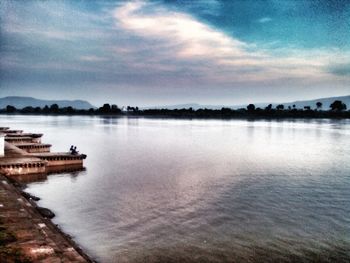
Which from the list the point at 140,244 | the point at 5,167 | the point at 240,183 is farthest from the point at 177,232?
the point at 5,167

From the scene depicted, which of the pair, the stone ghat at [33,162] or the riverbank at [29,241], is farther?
the stone ghat at [33,162]

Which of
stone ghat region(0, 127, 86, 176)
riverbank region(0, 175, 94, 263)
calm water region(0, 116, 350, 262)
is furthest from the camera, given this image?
stone ghat region(0, 127, 86, 176)

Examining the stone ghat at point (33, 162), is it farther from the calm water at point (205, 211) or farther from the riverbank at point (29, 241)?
the riverbank at point (29, 241)

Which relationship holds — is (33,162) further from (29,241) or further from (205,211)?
(29,241)

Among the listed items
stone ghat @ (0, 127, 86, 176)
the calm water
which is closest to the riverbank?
the calm water

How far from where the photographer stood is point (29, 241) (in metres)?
14.9

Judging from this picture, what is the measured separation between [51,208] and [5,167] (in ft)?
41.6

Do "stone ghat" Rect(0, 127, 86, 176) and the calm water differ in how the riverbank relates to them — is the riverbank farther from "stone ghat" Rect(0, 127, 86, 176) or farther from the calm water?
"stone ghat" Rect(0, 127, 86, 176)

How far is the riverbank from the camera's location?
13398 mm

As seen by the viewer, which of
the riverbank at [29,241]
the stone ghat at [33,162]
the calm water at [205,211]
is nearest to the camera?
the riverbank at [29,241]

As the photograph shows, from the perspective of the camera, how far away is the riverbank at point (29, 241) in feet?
44.0

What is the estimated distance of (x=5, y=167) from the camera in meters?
36.3

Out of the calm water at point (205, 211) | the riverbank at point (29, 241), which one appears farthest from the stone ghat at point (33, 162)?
the riverbank at point (29, 241)

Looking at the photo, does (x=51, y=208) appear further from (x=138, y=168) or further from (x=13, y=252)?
(x=138, y=168)
